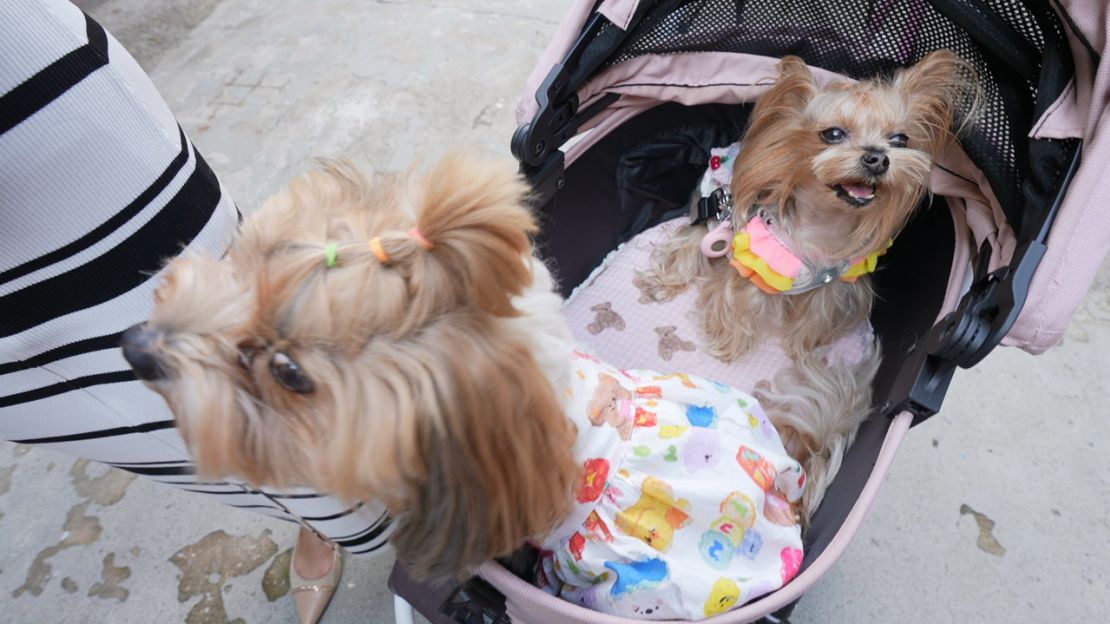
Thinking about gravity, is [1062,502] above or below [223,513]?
above

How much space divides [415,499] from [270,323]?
0.26 m

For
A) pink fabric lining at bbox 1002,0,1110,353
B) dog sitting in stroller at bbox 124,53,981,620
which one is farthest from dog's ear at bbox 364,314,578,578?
pink fabric lining at bbox 1002,0,1110,353

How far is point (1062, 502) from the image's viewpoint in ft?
5.21

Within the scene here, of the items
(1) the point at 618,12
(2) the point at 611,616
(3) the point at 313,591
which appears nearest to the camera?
(2) the point at 611,616

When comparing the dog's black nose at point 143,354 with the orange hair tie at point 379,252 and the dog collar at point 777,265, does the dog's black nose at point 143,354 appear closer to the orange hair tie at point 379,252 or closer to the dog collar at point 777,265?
the orange hair tie at point 379,252

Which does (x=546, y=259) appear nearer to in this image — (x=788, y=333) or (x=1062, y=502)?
(x=788, y=333)

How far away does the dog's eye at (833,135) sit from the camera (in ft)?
4.58

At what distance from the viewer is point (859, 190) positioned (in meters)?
1.38

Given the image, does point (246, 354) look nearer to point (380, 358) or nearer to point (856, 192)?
point (380, 358)

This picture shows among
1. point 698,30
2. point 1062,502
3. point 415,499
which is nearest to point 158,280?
point 415,499

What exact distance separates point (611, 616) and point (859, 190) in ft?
3.41

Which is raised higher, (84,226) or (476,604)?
(84,226)

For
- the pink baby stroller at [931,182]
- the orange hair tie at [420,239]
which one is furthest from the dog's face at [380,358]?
the pink baby stroller at [931,182]

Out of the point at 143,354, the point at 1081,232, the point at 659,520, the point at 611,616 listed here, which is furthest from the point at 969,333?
the point at 143,354
